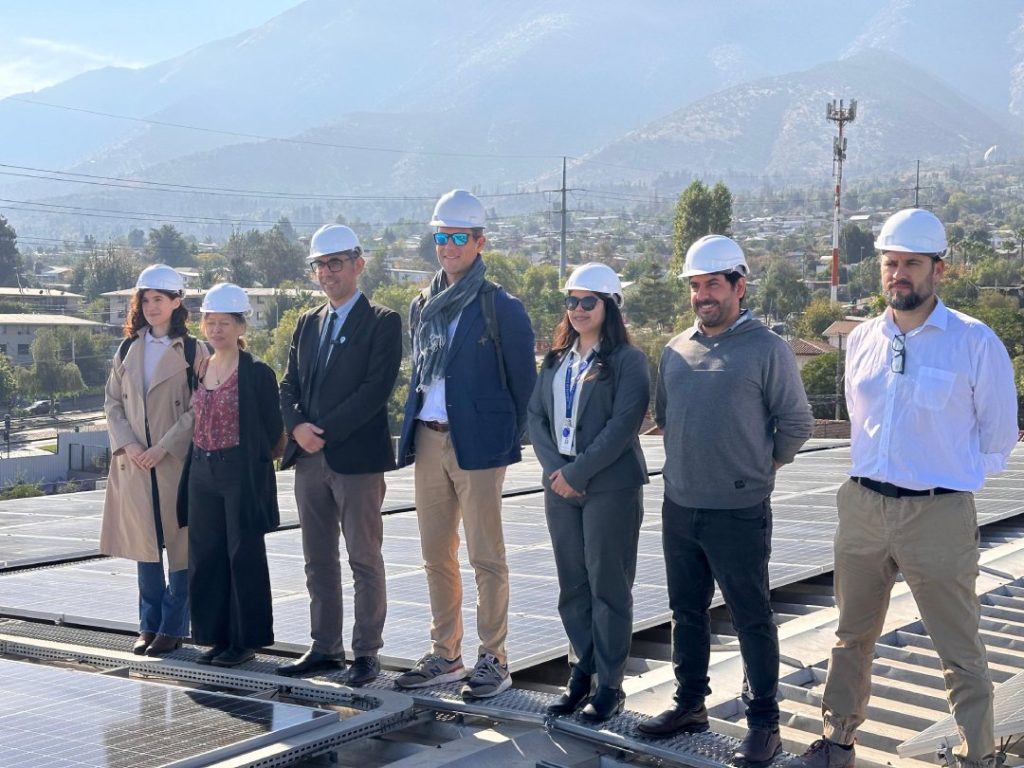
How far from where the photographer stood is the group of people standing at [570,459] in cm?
479

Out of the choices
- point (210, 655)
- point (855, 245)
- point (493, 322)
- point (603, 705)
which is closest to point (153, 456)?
point (210, 655)

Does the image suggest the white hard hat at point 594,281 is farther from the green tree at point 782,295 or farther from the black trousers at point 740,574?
the green tree at point 782,295

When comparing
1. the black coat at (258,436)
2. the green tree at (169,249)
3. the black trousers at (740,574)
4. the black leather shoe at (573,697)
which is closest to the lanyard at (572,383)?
the black trousers at (740,574)

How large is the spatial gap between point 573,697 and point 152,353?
3.04 metres

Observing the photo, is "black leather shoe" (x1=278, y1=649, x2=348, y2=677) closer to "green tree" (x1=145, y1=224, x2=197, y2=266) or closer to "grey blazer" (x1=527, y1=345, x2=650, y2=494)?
"grey blazer" (x1=527, y1=345, x2=650, y2=494)

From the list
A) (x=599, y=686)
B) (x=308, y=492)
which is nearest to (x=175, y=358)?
(x=308, y=492)

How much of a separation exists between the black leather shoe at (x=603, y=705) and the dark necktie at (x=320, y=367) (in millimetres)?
1968

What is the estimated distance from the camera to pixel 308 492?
254 inches

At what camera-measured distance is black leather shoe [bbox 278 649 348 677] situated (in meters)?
6.36

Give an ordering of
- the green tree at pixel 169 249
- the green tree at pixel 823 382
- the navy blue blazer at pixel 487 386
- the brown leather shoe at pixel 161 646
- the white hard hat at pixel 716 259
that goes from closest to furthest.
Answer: the white hard hat at pixel 716 259 → the navy blue blazer at pixel 487 386 → the brown leather shoe at pixel 161 646 → the green tree at pixel 823 382 → the green tree at pixel 169 249

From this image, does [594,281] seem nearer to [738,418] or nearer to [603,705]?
[738,418]

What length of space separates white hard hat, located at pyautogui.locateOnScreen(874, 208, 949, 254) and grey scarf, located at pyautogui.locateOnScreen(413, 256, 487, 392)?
1.97m

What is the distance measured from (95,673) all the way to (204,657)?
0.55 m

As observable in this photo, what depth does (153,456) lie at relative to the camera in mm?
6879
